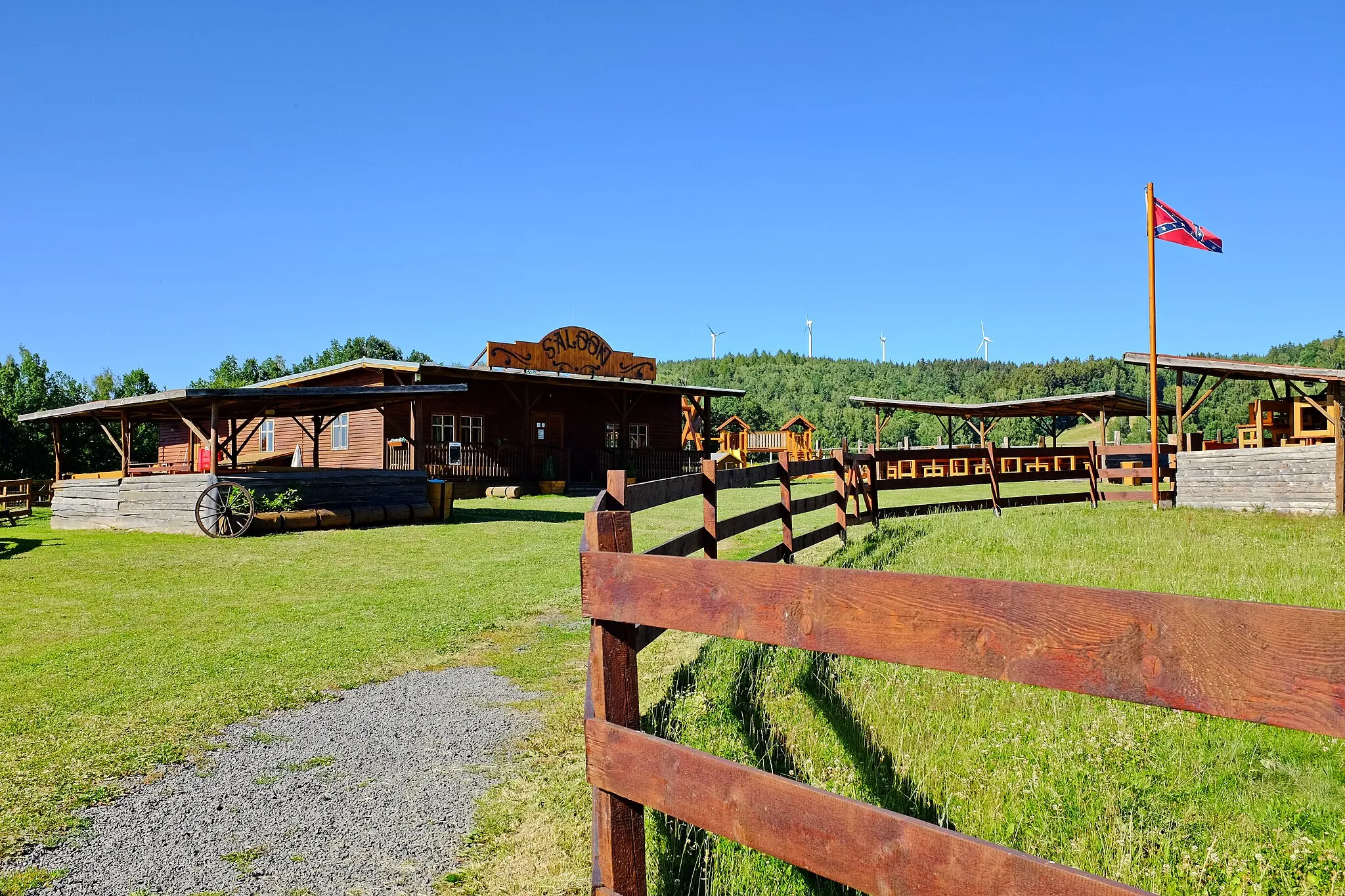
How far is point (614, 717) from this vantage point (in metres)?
2.70

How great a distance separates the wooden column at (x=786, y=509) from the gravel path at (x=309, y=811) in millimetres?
4509

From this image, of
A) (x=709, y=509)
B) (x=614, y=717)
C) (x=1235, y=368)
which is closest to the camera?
(x=614, y=717)

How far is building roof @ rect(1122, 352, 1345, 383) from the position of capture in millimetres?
20031

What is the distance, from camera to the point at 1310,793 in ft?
12.1

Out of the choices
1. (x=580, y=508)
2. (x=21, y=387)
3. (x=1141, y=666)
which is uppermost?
(x=21, y=387)

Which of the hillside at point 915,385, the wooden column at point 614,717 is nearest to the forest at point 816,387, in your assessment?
the hillside at point 915,385

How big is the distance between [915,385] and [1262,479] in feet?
336

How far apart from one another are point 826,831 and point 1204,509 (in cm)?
1799

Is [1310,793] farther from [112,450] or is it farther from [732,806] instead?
[112,450]

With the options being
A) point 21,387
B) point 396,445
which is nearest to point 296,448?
point 396,445

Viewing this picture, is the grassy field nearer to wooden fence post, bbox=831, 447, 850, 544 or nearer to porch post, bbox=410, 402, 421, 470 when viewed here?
wooden fence post, bbox=831, 447, 850, 544

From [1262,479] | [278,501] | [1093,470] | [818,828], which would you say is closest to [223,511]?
[278,501]

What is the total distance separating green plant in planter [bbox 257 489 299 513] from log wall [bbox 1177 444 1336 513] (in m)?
17.5

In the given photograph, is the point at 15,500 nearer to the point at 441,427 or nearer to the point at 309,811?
the point at 441,427
